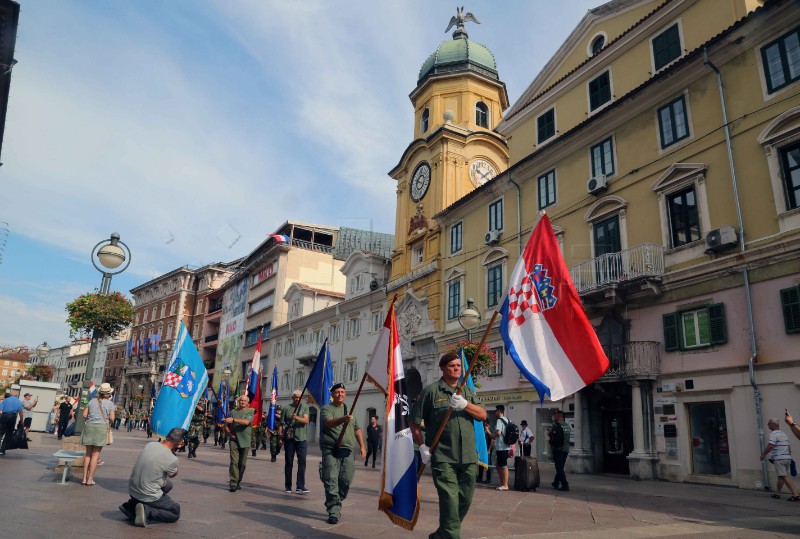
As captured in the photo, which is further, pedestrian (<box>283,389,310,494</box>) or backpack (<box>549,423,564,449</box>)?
backpack (<box>549,423,564,449</box>)

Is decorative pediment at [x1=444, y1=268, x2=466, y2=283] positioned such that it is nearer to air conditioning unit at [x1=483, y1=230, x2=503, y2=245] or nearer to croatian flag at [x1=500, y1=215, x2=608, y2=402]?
air conditioning unit at [x1=483, y1=230, x2=503, y2=245]

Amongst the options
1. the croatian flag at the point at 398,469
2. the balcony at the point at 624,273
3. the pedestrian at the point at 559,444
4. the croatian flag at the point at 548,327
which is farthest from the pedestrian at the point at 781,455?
the croatian flag at the point at 398,469

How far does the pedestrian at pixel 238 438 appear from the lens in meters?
11.2

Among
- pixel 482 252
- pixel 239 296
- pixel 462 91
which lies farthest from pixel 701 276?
pixel 239 296

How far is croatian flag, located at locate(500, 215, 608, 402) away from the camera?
241 inches

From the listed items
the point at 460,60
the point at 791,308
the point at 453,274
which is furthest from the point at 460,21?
the point at 791,308

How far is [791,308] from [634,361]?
4.69 m

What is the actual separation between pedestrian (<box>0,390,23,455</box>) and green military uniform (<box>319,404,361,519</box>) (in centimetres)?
1117

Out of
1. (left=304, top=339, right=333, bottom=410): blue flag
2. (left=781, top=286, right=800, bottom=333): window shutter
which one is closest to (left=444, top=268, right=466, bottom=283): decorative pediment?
(left=781, top=286, right=800, bottom=333): window shutter

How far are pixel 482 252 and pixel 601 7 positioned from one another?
11.4m

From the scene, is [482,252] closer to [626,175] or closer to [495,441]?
[626,175]

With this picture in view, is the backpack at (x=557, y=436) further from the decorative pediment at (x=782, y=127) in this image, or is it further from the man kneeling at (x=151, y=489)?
the man kneeling at (x=151, y=489)

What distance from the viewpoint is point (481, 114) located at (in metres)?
35.2

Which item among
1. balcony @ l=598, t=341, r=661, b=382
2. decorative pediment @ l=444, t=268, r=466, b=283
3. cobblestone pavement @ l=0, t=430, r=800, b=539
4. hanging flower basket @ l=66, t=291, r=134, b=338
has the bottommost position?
cobblestone pavement @ l=0, t=430, r=800, b=539
